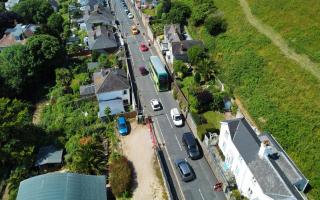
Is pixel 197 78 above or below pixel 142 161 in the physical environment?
above

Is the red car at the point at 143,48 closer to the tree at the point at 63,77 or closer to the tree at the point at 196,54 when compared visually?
the tree at the point at 196,54

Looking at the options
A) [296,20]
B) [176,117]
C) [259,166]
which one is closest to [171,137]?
[176,117]

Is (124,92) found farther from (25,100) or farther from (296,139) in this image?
(296,139)

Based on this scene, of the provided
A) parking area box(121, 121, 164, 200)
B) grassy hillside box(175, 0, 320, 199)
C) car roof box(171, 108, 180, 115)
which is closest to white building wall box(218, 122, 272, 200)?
grassy hillside box(175, 0, 320, 199)

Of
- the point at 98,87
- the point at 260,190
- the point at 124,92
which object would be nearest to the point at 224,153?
the point at 260,190

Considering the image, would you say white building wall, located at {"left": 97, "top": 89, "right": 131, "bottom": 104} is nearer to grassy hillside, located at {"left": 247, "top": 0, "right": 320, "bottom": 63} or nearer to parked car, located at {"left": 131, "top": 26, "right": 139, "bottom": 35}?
parked car, located at {"left": 131, "top": 26, "right": 139, "bottom": 35}

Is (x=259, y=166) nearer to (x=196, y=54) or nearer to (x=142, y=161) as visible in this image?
(x=142, y=161)

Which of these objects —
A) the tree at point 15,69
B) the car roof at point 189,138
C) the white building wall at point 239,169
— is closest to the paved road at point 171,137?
the car roof at point 189,138

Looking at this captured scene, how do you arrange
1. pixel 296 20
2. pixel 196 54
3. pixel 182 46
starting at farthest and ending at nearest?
pixel 182 46, pixel 296 20, pixel 196 54
